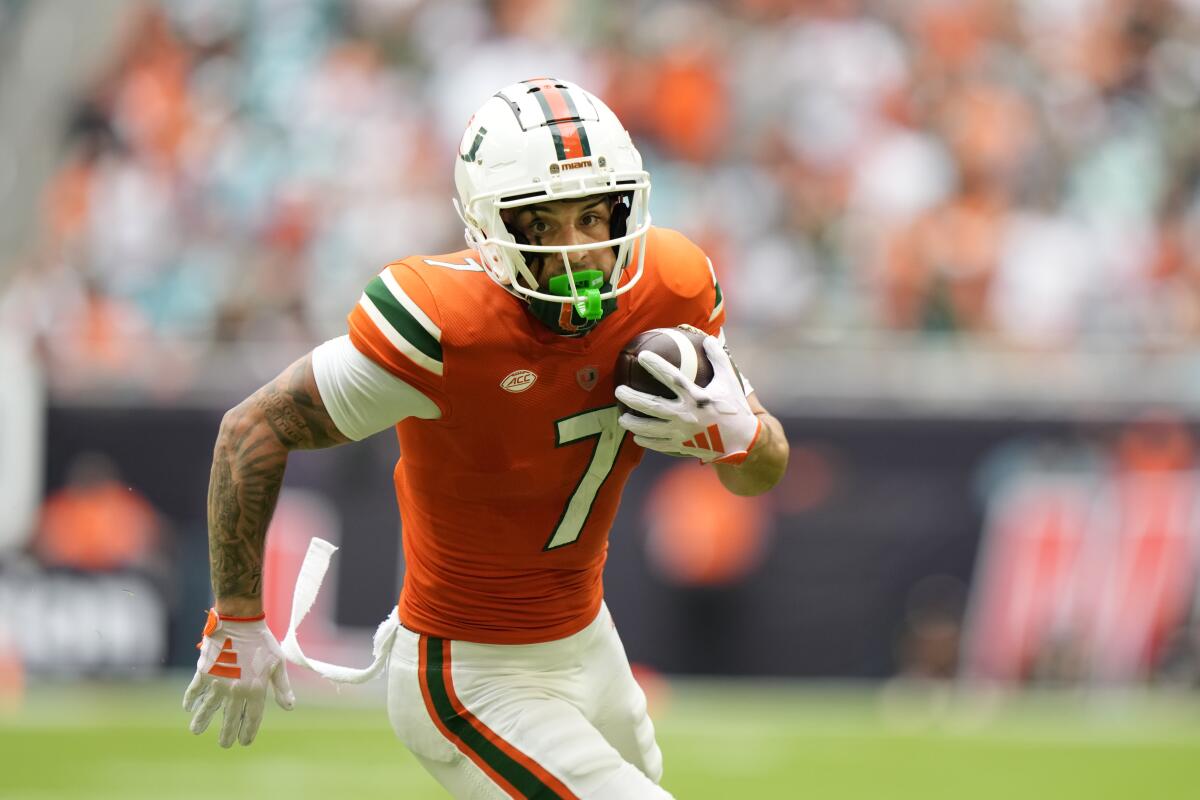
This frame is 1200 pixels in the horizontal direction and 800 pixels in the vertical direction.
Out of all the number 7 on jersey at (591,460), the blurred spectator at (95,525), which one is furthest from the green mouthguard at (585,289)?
the blurred spectator at (95,525)

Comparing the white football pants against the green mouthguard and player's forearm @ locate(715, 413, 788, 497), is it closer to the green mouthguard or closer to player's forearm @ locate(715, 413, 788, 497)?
player's forearm @ locate(715, 413, 788, 497)

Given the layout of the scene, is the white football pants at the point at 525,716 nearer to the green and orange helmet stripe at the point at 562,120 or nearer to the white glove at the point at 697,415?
the white glove at the point at 697,415

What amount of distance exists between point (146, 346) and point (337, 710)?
6.15 ft

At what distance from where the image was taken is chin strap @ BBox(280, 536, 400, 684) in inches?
136

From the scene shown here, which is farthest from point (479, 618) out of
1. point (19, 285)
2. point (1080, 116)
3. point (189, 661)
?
point (1080, 116)

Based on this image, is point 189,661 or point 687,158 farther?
point 687,158

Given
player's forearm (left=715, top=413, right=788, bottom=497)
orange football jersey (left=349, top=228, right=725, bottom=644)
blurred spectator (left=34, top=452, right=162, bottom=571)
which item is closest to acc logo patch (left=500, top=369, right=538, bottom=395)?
orange football jersey (left=349, top=228, right=725, bottom=644)

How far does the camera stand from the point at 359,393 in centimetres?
311

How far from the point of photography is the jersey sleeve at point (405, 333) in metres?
3.06

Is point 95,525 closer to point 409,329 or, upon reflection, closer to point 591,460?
point 591,460

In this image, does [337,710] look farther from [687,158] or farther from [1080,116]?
[1080,116]

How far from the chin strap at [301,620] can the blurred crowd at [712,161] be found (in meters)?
4.85

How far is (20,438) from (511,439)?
5489 millimetres

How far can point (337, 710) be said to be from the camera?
8.02 meters
